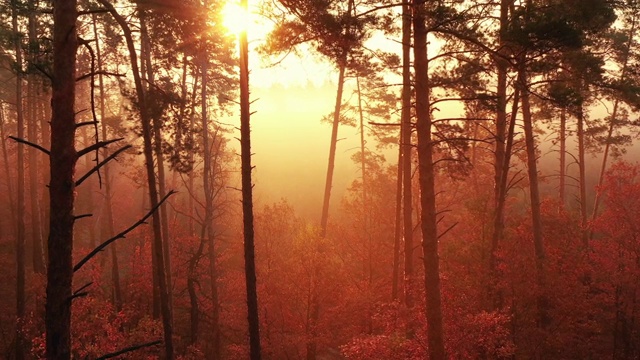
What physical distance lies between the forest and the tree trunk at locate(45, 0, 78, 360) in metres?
0.02

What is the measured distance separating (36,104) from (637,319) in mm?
31332

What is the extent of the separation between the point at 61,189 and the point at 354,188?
26133 mm

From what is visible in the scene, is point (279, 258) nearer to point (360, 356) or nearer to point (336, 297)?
point (336, 297)

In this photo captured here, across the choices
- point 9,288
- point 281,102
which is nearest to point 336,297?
point 9,288

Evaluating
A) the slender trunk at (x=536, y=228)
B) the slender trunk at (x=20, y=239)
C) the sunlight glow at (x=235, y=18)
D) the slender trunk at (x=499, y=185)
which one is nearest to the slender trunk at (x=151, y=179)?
the sunlight glow at (x=235, y=18)

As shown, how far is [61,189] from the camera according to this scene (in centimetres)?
388

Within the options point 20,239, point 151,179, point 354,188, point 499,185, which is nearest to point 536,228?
point 499,185

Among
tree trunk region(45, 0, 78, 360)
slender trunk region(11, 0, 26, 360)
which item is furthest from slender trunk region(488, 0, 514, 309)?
slender trunk region(11, 0, 26, 360)

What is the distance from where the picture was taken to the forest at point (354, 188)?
28.2 feet

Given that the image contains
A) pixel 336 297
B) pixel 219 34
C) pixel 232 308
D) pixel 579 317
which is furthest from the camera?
pixel 232 308

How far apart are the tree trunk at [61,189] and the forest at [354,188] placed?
0.02 m

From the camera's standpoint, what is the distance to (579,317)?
1494 cm

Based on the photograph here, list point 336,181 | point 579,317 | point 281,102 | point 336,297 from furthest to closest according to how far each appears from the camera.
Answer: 1. point 281,102
2. point 336,181
3. point 336,297
4. point 579,317

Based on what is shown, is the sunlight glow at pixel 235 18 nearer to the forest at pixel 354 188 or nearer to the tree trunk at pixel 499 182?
the forest at pixel 354 188
